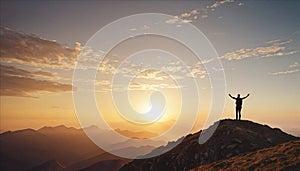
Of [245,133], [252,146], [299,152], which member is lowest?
[299,152]

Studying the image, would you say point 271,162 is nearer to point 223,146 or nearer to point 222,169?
point 222,169

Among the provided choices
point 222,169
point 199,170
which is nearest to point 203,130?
point 199,170

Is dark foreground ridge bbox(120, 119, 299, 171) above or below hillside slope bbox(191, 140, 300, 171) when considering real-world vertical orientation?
above

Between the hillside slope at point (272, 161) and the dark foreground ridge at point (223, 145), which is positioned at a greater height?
the dark foreground ridge at point (223, 145)

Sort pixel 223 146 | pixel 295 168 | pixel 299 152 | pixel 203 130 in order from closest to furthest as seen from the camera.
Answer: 1. pixel 295 168
2. pixel 299 152
3. pixel 223 146
4. pixel 203 130

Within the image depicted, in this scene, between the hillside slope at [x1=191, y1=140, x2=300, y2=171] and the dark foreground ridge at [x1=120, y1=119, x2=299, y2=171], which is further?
the dark foreground ridge at [x1=120, y1=119, x2=299, y2=171]

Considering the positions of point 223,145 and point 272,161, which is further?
point 223,145

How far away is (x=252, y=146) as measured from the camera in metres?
47.5

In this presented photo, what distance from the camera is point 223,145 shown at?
52469mm

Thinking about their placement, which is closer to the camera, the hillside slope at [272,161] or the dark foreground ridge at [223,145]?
the hillside slope at [272,161]

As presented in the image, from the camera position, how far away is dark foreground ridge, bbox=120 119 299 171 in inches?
1935

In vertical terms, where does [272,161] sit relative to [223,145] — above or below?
below

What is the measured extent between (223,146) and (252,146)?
629cm

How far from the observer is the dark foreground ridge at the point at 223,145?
49.2 meters
